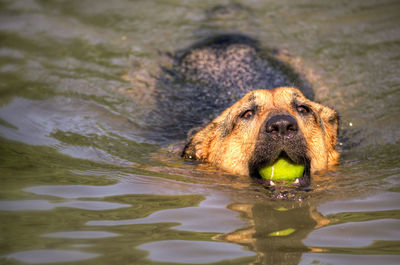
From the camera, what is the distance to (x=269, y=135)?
4527mm

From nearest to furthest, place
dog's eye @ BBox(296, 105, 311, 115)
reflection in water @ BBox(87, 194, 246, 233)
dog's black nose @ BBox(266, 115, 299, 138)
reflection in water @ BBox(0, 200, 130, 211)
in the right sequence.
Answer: reflection in water @ BBox(87, 194, 246, 233)
reflection in water @ BBox(0, 200, 130, 211)
dog's black nose @ BBox(266, 115, 299, 138)
dog's eye @ BBox(296, 105, 311, 115)

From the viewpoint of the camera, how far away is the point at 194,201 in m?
4.28

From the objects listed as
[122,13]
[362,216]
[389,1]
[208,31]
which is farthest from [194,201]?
[389,1]

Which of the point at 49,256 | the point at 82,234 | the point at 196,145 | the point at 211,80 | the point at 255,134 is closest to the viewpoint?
the point at 49,256

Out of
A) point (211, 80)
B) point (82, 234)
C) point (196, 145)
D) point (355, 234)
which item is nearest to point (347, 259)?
point (355, 234)

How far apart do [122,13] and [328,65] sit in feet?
15.7

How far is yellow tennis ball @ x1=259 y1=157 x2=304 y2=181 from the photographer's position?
453 cm

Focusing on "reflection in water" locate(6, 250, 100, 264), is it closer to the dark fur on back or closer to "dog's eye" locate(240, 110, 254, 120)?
"dog's eye" locate(240, 110, 254, 120)

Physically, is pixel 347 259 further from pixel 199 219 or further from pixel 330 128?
pixel 330 128

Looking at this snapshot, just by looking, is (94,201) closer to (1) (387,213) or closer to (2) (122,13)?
(1) (387,213)

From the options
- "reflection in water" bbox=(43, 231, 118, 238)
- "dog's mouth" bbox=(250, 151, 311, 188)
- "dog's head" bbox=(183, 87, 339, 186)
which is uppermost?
"dog's head" bbox=(183, 87, 339, 186)

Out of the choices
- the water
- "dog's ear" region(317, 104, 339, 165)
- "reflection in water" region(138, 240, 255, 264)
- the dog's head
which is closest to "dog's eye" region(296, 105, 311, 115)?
the dog's head

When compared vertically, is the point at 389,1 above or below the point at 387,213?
above

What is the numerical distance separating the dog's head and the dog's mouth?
0.02 meters
